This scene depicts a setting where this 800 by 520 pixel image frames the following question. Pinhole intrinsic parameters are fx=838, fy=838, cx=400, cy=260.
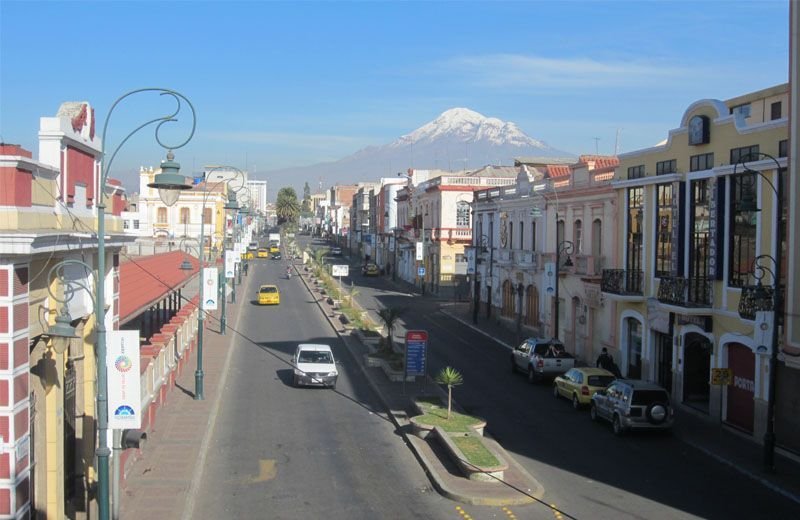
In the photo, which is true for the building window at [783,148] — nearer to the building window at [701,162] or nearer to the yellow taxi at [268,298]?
the building window at [701,162]

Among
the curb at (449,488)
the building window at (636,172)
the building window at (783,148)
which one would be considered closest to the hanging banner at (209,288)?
the curb at (449,488)

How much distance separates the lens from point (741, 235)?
85.3 feet

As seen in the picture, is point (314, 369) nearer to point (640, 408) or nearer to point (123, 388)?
point (640, 408)

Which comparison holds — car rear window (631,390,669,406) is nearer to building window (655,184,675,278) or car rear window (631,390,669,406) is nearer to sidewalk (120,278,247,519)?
building window (655,184,675,278)

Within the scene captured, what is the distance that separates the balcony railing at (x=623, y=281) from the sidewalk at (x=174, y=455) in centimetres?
1556

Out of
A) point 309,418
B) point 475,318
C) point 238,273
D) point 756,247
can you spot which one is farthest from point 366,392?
point 238,273

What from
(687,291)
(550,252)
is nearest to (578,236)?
(550,252)

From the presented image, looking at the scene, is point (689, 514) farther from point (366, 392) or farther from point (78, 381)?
point (366, 392)

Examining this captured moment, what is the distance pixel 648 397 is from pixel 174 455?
1319 cm

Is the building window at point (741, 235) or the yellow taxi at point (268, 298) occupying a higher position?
the building window at point (741, 235)

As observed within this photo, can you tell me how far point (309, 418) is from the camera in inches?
1022

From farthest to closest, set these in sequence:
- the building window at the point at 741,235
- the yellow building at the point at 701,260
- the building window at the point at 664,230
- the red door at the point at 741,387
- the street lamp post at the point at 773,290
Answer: the building window at the point at 664,230 < the building window at the point at 741,235 < the red door at the point at 741,387 < the yellow building at the point at 701,260 < the street lamp post at the point at 773,290

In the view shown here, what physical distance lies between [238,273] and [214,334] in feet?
93.0

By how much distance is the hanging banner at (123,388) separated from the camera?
13.7 meters
